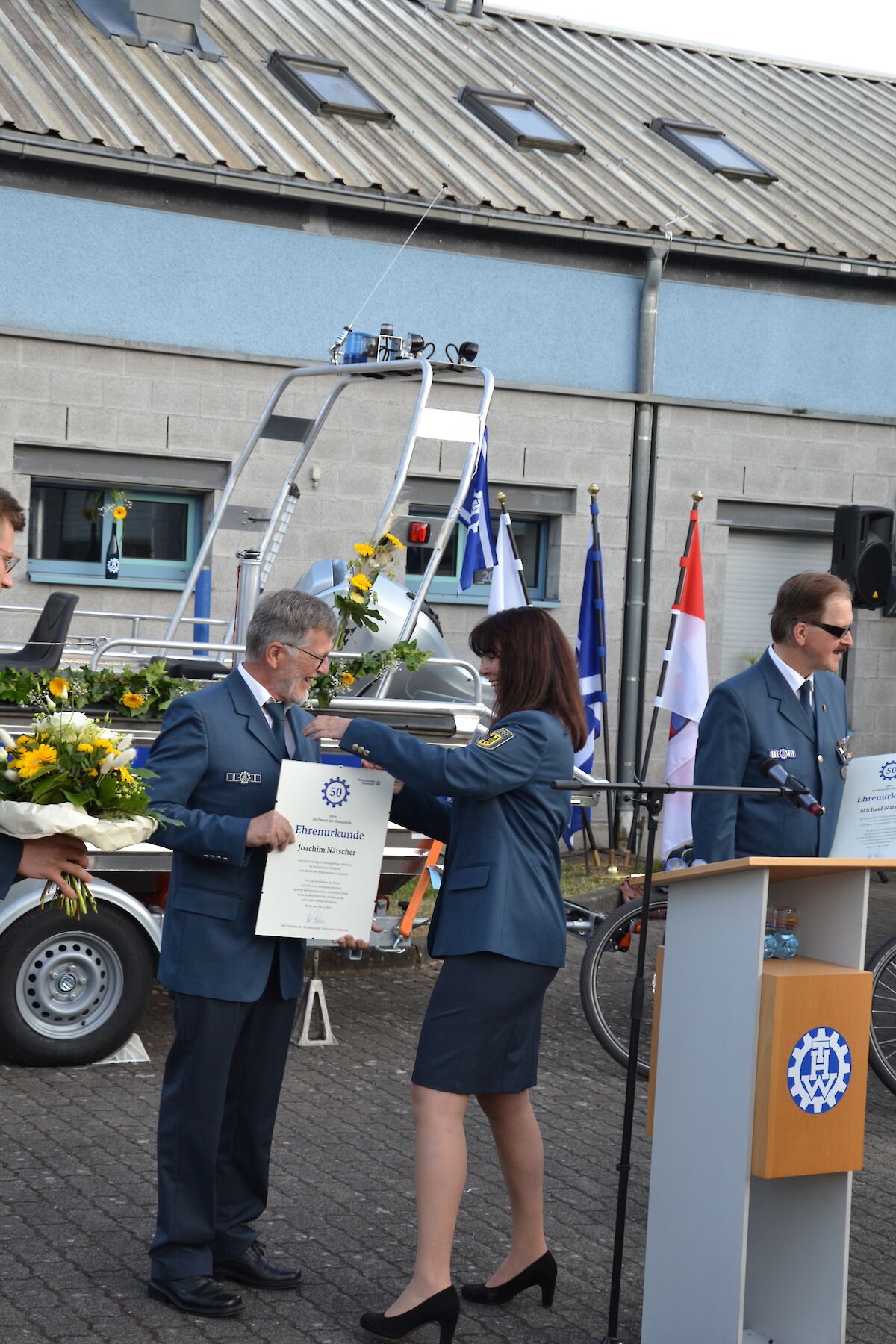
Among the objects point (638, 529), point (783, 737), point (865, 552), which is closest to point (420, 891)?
point (783, 737)

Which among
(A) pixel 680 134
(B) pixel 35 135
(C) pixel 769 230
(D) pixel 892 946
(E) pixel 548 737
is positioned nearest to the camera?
(E) pixel 548 737

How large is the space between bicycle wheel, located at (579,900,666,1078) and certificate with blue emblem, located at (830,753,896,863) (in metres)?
2.18

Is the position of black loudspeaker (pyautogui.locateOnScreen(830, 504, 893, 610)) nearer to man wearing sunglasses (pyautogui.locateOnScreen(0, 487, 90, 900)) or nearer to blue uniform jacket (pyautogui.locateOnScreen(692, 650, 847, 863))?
blue uniform jacket (pyautogui.locateOnScreen(692, 650, 847, 863))

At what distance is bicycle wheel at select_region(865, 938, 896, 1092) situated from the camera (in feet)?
23.2

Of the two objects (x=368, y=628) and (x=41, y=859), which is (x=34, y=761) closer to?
(x=41, y=859)

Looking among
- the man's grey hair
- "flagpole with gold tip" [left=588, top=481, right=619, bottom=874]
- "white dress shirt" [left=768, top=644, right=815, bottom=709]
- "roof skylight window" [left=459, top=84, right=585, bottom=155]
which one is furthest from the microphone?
"roof skylight window" [left=459, top=84, right=585, bottom=155]

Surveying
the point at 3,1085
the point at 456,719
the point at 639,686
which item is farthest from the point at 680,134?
the point at 3,1085

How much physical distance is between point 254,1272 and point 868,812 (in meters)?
2.27

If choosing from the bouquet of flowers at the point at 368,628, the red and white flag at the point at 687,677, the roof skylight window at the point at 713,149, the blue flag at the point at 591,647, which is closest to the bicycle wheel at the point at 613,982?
the bouquet of flowers at the point at 368,628

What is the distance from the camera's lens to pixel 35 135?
484 inches

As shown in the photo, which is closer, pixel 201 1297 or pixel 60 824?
pixel 60 824

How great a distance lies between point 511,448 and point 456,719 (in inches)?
282

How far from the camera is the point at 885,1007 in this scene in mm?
7203

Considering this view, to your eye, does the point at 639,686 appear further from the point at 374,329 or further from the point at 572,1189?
the point at 572,1189
